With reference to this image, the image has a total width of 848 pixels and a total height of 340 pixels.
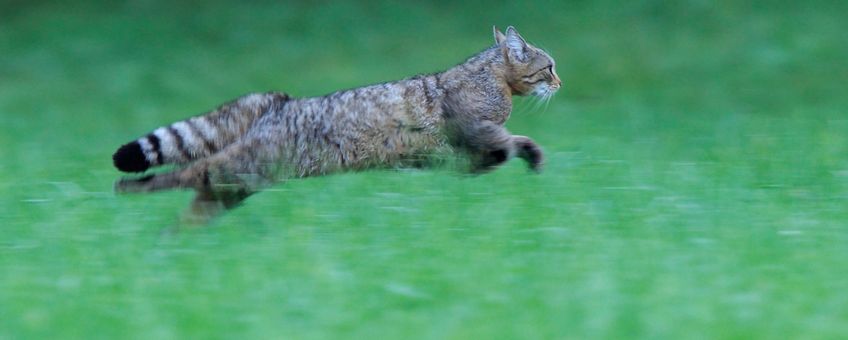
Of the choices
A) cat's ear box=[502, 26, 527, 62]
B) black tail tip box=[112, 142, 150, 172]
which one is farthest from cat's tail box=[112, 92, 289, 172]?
cat's ear box=[502, 26, 527, 62]

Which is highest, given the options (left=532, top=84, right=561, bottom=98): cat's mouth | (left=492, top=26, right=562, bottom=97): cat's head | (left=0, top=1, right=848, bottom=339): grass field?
(left=492, top=26, right=562, bottom=97): cat's head

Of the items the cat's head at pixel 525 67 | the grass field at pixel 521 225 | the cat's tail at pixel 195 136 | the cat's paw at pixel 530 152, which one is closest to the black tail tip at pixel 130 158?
the cat's tail at pixel 195 136

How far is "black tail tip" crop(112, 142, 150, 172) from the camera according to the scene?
29.1 feet

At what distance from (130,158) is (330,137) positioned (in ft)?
4.64

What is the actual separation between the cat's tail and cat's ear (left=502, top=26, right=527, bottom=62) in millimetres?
1804

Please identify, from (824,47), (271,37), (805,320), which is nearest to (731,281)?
(805,320)

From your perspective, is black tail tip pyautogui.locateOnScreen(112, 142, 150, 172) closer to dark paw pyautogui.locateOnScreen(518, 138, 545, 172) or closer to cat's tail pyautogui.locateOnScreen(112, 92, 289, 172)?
cat's tail pyautogui.locateOnScreen(112, 92, 289, 172)

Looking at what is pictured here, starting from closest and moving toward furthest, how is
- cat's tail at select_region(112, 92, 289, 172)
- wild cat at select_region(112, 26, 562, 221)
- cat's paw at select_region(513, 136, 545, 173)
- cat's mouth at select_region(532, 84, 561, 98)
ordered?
cat's tail at select_region(112, 92, 289, 172), wild cat at select_region(112, 26, 562, 221), cat's paw at select_region(513, 136, 545, 173), cat's mouth at select_region(532, 84, 561, 98)

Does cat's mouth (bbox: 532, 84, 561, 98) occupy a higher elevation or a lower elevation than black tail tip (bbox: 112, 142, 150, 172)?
higher

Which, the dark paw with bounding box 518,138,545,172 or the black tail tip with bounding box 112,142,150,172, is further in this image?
the dark paw with bounding box 518,138,545,172

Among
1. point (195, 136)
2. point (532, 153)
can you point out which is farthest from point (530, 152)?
point (195, 136)

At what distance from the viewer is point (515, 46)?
10.5 meters

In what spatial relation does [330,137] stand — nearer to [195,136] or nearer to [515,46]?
[195,136]

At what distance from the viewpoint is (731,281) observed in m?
7.10
